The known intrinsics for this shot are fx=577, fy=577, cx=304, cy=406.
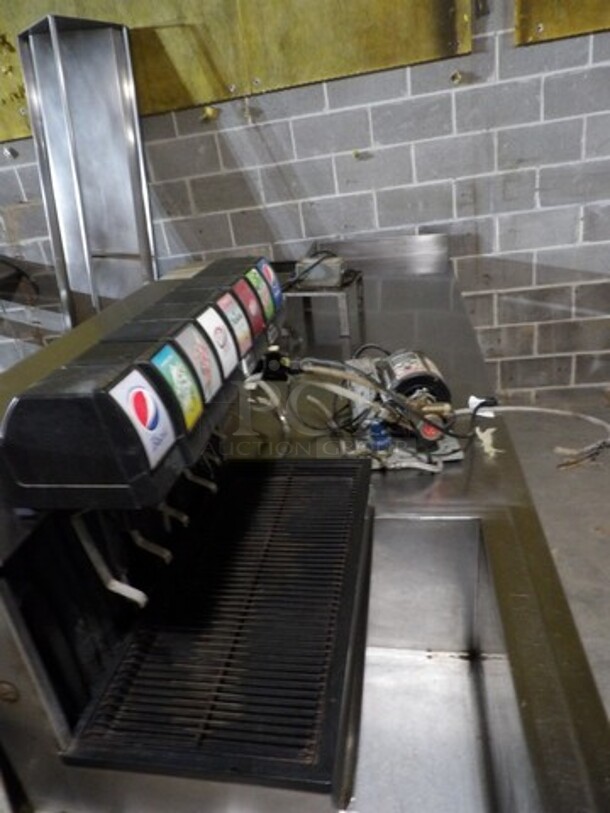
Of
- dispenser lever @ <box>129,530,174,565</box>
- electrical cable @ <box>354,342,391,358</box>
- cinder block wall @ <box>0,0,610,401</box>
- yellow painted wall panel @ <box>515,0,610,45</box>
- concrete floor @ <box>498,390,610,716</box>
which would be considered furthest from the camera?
cinder block wall @ <box>0,0,610,401</box>

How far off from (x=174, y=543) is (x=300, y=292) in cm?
89

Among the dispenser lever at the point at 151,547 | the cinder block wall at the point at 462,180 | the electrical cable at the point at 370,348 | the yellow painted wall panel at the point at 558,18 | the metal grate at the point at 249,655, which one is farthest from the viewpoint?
the cinder block wall at the point at 462,180

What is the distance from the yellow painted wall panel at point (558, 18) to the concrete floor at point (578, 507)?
1.31 metres

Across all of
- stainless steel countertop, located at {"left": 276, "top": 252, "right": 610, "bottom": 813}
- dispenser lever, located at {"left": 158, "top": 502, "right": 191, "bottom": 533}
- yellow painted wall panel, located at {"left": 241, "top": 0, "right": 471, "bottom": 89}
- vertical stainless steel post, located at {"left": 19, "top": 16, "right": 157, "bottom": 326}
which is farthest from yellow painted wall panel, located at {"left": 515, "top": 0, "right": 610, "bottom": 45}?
dispenser lever, located at {"left": 158, "top": 502, "right": 191, "bottom": 533}

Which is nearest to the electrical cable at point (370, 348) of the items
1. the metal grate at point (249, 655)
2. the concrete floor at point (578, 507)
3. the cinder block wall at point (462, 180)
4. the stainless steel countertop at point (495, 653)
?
the stainless steel countertop at point (495, 653)

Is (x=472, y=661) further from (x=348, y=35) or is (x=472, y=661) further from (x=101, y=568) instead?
(x=348, y=35)

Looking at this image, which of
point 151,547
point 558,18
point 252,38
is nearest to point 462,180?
point 558,18

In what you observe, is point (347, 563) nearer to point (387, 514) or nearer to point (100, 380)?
point (387, 514)

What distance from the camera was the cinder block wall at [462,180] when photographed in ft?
6.47

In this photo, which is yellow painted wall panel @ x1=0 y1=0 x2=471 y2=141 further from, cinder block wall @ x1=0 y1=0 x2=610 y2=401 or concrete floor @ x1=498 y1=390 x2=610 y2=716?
concrete floor @ x1=498 y1=390 x2=610 y2=716

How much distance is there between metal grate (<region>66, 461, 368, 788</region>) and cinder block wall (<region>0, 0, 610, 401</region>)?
5.84 feet

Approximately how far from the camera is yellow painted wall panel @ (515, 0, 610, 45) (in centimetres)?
183

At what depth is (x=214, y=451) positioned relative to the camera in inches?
29.0

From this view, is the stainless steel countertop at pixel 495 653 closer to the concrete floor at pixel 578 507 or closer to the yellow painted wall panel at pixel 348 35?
the concrete floor at pixel 578 507
